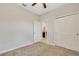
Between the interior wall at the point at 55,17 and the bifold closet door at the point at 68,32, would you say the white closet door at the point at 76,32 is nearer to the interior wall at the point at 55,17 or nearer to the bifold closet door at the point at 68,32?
the bifold closet door at the point at 68,32

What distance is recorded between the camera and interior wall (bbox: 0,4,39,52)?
2.58 meters

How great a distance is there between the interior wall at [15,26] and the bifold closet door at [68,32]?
0.88m

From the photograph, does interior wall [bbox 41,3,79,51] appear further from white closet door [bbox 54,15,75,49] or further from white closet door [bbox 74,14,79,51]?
white closet door [bbox 74,14,79,51]

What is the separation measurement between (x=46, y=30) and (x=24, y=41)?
119 centimetres

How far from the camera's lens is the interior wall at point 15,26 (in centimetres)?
258

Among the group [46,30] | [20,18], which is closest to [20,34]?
[20,18]

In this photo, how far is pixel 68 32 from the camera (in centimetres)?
252

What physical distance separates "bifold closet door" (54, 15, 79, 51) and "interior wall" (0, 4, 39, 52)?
0.88 metres

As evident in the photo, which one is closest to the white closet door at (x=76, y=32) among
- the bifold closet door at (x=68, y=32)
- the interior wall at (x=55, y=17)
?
the bifold closet door at (x=68, y=32)

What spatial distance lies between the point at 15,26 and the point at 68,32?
2023mm

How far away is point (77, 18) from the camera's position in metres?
2.41

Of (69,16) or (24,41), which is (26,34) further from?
(69,16)

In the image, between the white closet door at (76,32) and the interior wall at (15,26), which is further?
the interior wall at (15,26)

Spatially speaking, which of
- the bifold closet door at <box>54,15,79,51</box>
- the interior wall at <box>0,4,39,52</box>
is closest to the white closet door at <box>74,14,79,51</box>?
the bifold closet door at <box>54,15,79,51</box>
